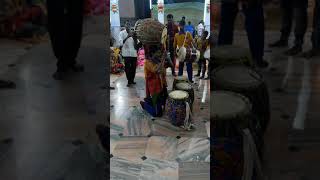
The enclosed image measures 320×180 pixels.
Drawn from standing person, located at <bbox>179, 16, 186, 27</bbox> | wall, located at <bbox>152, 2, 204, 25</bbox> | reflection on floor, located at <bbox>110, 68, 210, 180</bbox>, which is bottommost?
reflection on floor, located at <bbox>110, 68, 210, 180</bbox>

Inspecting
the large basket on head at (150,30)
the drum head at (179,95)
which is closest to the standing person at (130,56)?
the large basket on head at (150,30)

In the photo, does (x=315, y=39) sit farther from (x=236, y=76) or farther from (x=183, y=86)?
(x=183, y=86)

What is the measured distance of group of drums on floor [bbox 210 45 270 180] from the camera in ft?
2.49

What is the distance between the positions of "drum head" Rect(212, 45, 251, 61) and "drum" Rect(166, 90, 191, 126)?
2.28 metres

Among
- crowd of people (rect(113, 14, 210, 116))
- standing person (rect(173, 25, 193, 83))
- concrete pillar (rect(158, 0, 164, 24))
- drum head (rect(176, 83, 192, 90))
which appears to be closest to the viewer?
concrete pillar (rect(158, 0, 164, 24))

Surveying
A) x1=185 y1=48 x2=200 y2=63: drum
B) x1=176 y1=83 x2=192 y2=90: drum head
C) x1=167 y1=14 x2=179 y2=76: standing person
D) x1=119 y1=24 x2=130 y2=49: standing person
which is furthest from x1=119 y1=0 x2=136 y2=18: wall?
x1=176 y1=83 x2=192 y2=90: drum head

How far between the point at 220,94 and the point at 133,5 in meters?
2.01

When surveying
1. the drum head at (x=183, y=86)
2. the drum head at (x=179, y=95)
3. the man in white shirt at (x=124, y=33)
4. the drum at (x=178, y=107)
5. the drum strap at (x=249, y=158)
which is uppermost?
the man in white shirt at (x=124, y=33)

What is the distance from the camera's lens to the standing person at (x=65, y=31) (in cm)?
70

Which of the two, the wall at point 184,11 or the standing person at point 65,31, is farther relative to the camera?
the wall at point 184,11

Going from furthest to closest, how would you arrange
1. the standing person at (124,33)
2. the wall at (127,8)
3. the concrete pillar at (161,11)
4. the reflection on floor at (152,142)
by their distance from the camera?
the standing person at (124,33)
the concrete pillar at (161,11)
the wall at (127,8)
the reflection on floor at (152,142)

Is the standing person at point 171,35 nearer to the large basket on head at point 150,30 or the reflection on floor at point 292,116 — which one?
the large basket on head at point 150,30

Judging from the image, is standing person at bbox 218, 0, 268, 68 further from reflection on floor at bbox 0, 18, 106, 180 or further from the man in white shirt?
the man in white shirt

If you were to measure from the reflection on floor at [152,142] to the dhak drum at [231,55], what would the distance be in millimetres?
902
